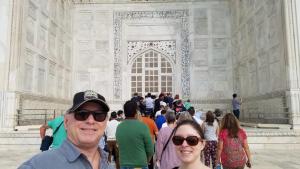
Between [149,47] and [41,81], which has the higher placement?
[149,47]

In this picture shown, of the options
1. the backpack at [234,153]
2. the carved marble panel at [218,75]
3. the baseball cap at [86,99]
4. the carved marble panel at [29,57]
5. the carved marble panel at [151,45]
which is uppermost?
the carved marble panel at [151,45]

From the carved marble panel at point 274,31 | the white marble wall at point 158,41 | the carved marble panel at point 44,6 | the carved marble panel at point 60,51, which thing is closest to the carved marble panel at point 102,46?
the white marble wall at point 158,41

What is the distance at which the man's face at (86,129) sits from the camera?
140 centimetres

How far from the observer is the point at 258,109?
45.0 feet

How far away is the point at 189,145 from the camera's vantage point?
5.75 feet

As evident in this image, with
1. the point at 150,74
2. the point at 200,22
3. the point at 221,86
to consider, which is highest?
the point at 200,22

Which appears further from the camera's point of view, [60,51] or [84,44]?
[84,44]

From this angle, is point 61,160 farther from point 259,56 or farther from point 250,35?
point 250,35

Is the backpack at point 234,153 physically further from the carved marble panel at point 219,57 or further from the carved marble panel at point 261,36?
the carved marble panel at point 219,57

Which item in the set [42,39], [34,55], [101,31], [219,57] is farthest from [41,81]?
[219,57]

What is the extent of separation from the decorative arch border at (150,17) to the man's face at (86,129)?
53.6ft

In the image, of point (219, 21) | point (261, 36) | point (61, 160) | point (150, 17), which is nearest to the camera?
point (61, 160)

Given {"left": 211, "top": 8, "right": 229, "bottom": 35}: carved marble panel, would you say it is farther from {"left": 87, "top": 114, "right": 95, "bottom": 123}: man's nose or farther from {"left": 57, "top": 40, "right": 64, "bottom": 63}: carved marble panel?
{"left": 87, "top": 114, "right": 95, "bottom": 123}: man's nose

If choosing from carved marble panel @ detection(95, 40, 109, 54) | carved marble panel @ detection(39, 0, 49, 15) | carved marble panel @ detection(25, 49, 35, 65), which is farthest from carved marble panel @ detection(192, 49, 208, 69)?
carved marble panel @ detection(25, 49, 35, 65)
